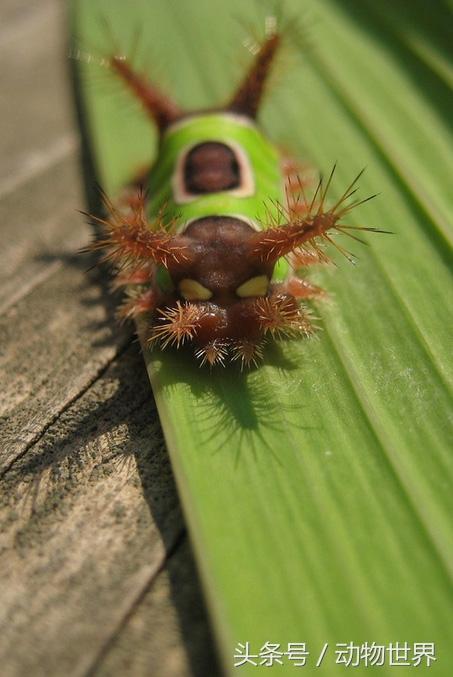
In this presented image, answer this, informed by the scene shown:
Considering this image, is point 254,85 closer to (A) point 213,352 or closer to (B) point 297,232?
(B) point 297,232

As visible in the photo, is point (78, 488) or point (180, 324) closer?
point (78, 488)

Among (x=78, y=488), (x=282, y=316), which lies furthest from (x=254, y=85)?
(x=78, y=488)

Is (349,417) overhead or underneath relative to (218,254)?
underneath

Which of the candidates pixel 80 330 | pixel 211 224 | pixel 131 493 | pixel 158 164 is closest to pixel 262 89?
pixel 158 164

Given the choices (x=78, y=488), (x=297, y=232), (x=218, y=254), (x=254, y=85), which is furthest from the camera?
(x=254, y=85)

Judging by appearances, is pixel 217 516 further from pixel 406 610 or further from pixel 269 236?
pixel 269 236

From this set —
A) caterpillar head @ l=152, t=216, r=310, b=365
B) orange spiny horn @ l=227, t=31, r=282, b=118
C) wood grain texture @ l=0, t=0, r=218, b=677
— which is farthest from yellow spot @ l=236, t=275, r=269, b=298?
orange spiny horn @ l=227, t=31, r=282, b=118
